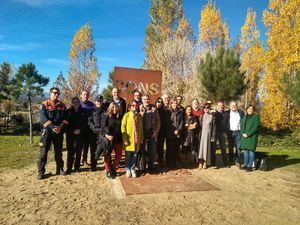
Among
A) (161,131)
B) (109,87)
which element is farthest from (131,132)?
(109,87)

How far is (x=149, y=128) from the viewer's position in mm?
6504

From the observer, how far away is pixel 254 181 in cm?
611

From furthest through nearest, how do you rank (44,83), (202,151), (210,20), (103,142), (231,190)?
(210,20) < (44,83) < (202,151) < (103,142) < (231,190)

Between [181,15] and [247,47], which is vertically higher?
[181,15]

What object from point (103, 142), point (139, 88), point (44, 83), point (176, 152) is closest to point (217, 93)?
point (139, 88)

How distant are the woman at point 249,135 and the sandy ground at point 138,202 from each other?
0.94 metres

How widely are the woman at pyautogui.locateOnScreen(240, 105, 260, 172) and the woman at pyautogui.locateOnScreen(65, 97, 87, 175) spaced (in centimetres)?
416

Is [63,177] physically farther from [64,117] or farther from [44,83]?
[44,83]

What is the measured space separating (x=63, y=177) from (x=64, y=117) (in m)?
1.37

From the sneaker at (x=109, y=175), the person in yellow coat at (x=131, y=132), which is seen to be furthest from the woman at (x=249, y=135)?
the sneaker at (x=109, y=175)

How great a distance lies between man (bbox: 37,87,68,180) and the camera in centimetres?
597

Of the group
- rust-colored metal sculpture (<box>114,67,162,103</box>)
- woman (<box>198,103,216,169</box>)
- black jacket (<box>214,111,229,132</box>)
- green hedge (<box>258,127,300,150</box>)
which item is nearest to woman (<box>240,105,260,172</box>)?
black jacket (<box>214,111,229,132</box>)

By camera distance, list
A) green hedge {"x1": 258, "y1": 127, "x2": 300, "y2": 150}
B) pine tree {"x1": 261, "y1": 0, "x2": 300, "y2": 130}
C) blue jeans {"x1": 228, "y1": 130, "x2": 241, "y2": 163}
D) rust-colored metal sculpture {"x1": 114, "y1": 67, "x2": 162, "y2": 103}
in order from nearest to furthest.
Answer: blue jeans {"x1": 228, "y1": 130, "x2": 241, "y2": 163} < rust-colored metal sculpture {"x1": 114, "y1": 67, "x2": 162, "y2": 103} < green hedge {"x1": 258, "y1": 127, "x2": 300, "y2": 150} < pine tree {"x1": 261, "y1": 0, "x2": 300, "y2": 130}

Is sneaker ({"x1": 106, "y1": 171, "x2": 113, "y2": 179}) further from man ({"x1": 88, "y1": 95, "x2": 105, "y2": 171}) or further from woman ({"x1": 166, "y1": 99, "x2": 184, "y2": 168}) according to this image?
woman ({"x1": 166, "y1": 99, "x2": 184, "y2": 168})
